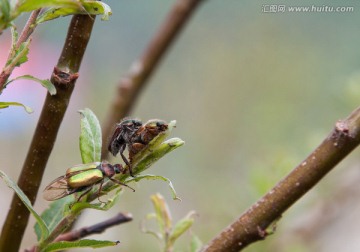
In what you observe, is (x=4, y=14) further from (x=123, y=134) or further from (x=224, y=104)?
(x=224, y=104)

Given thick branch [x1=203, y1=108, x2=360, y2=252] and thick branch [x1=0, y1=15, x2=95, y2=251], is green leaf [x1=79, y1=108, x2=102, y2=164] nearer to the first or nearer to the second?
thick branch [x1=0, y1=15, x2=95, y2=251]

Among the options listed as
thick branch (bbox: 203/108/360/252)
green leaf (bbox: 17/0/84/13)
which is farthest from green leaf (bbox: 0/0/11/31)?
thick branch (bbox: 203/108/360/252)

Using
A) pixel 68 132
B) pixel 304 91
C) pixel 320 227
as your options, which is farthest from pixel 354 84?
pixel 68 132

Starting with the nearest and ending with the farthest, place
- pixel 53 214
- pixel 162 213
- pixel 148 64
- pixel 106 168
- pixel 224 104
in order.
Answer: pixel 106 168 < pixel 53 214 < pixel 162 213 < pixel 148 64 < pixel 224 104

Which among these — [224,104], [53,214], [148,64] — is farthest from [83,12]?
[224,104]

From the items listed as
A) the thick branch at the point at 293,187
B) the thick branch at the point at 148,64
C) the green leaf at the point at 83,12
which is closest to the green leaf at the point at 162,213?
the thick branch at the point at 293,187

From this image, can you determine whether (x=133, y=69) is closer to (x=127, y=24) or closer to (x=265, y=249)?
(x=265, y=249)

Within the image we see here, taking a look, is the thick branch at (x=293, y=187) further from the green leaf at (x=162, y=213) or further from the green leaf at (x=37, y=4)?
the green leaf at (x=37, y=4)
